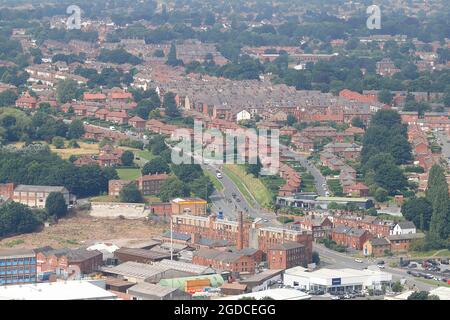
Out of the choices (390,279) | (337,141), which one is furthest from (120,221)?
(337,141)

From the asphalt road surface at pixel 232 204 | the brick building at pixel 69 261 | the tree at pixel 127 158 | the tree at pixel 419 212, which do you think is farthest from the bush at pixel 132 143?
the brick building at pixel 69 261

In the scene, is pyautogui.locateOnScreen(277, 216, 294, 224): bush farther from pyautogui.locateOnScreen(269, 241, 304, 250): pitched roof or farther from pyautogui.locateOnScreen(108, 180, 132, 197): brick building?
pyautogui.locateOnScreen(108, 180, 132, 197): brick building

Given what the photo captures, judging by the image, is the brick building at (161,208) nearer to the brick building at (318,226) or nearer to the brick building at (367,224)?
the brick building at (318,226)

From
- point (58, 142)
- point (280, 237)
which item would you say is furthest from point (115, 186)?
point (280, 237)

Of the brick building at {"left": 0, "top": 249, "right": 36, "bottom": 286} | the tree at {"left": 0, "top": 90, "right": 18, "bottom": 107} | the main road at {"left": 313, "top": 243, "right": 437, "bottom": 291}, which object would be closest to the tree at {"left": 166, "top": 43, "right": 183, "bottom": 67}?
the tree at {"left": 0, "top": 90, "right": 18, "bottom": 107}

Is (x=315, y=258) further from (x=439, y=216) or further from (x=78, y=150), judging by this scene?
(x=78, y=150)
